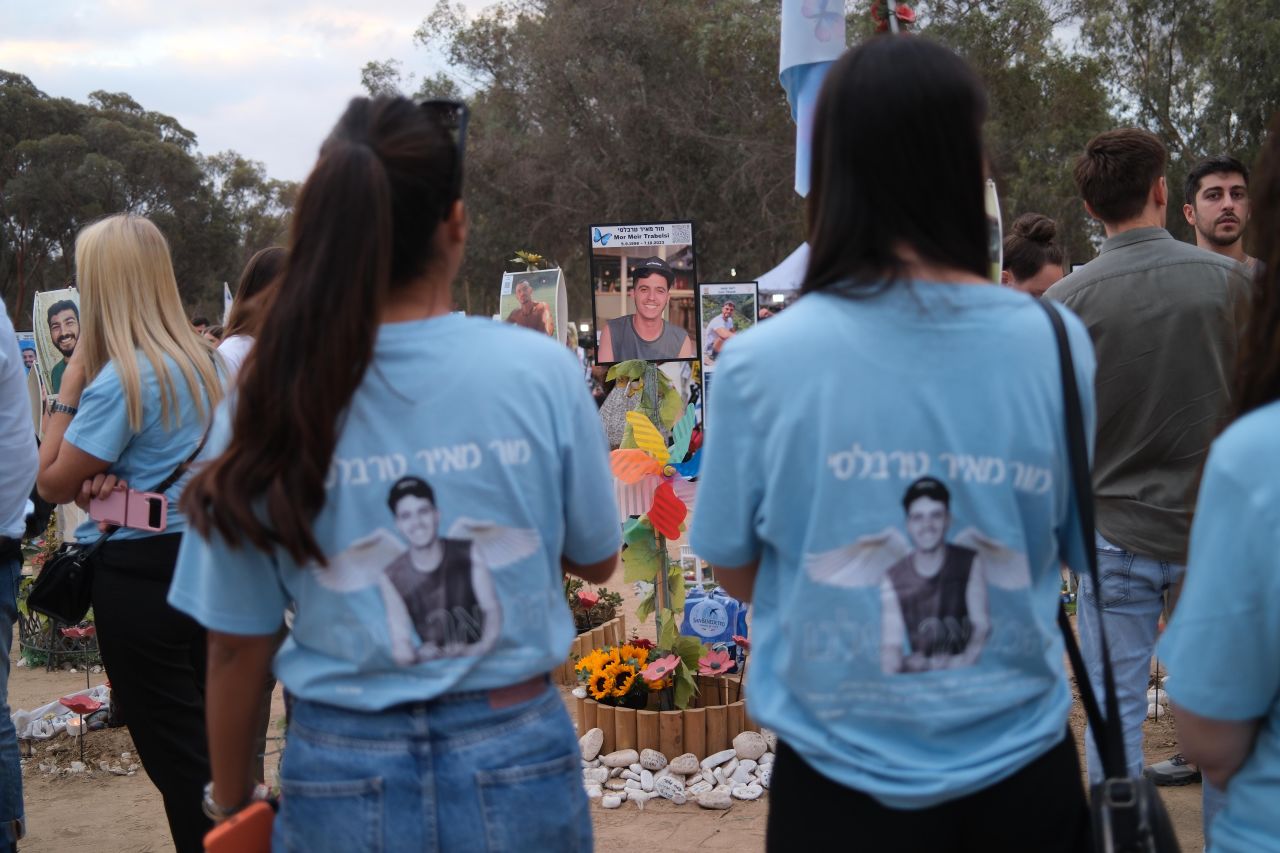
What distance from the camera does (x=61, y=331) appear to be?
7590mm

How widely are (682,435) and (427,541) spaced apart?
3.33 metres

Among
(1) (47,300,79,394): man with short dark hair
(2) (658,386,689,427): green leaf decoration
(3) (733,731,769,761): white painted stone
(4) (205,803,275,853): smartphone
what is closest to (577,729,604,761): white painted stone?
(3) (733,731,769,761): white painted stone

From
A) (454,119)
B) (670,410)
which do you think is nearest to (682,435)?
(670,410)

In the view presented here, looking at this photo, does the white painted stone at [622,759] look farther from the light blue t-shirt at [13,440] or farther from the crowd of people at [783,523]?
the crowd of people at [783,523]

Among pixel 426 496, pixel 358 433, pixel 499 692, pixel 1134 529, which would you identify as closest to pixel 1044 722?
pixel 499 692

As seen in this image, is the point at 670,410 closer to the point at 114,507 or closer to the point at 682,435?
the point at 682,435

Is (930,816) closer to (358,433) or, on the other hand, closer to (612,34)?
(358,433)

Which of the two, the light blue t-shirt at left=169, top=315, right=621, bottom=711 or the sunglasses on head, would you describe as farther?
the sunglasses on head

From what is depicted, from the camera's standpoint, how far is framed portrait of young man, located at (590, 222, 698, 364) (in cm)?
532

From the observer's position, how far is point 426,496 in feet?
5.11

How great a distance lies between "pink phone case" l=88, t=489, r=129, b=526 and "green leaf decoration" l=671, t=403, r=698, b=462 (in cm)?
228

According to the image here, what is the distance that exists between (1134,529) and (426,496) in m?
2.15

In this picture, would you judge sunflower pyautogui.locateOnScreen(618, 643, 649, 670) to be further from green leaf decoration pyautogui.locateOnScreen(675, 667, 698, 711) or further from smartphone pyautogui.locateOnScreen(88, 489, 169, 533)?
smartphone pyautogui.locateOnScreen(88, 489, 169, 533)

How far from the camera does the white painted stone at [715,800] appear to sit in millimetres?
4312
